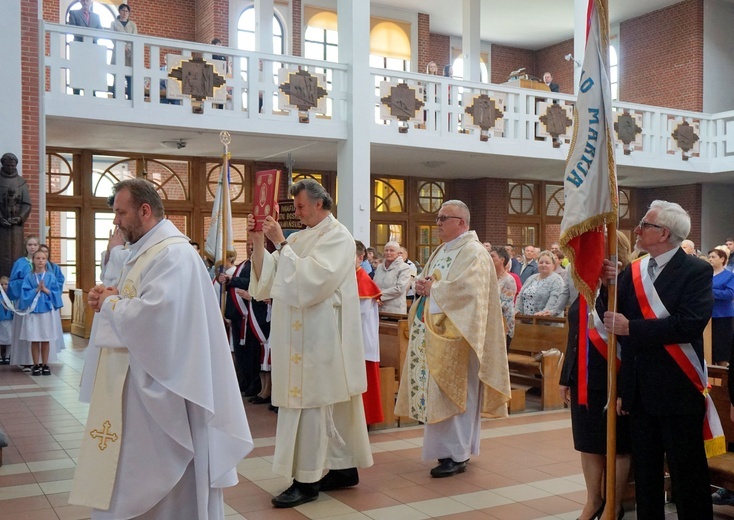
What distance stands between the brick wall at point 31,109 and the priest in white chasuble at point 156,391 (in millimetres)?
8940

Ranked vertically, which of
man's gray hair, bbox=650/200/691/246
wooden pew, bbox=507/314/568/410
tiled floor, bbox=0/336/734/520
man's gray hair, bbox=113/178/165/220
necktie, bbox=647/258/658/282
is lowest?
tiled floor, bbox=0/336/734/520

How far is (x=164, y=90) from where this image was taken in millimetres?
12625

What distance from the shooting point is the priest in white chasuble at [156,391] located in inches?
129

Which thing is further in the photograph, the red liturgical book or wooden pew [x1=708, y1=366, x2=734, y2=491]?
the red liturgical book

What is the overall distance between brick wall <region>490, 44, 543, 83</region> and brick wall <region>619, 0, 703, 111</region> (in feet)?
9.60

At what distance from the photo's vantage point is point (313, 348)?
16.4 ft

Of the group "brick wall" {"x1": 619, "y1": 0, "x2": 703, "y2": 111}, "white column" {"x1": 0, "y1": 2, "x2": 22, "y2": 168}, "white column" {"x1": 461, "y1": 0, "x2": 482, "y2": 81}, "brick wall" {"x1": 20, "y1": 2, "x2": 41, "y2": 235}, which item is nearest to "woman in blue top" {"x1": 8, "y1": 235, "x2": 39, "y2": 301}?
"brick wall" {"x1": 20, "y1": 2, "x2": 41, "y2": 235}

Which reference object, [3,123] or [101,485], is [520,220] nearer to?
[3,123]

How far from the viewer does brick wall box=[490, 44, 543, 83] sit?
2323 centimetres

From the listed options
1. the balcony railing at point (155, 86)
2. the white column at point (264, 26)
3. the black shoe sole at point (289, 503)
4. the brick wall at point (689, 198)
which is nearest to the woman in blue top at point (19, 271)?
the balcony railing at point (155, 86)

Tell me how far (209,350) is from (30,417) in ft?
16.7

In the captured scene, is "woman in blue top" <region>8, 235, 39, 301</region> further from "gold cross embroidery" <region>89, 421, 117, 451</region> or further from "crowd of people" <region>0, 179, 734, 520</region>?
"gold cross embroidery" <region>89, 421, 117, 451</region>

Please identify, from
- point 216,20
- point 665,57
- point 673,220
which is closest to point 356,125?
point 216,20

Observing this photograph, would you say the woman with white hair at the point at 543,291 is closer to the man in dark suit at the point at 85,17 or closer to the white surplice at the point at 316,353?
the white surplice at the point at 316,353
